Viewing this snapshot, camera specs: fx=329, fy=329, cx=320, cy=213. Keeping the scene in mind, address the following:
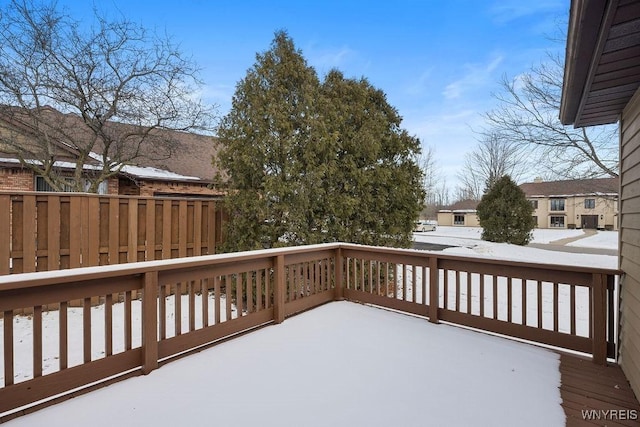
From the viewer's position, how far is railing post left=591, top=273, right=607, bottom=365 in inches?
114

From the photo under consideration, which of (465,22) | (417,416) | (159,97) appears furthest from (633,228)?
(159,97)

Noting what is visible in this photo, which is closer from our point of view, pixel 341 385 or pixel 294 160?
pixel 341 385

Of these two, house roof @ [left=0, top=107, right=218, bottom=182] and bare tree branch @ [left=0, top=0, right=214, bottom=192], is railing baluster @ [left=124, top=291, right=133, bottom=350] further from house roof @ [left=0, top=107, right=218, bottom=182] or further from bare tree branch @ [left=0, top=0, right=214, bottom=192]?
bare tree branch @ [left=0, top=0, right=214, bottom=192]

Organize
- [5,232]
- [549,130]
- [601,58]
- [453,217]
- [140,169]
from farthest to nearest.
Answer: [453,217], [549,130], [140,169], [5,232], [601,58]

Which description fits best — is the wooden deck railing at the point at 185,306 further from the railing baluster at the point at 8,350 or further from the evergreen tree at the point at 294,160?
the evergreen tree at the point at 294,160

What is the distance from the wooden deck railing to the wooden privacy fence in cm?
85

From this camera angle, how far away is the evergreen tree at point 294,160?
5348mm

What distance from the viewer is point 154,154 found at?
32.3 ft

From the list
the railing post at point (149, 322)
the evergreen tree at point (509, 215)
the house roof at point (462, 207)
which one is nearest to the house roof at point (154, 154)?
the railing post at point (149, 322)

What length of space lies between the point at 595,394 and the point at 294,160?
14.5 feet

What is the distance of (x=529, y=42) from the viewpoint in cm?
1074

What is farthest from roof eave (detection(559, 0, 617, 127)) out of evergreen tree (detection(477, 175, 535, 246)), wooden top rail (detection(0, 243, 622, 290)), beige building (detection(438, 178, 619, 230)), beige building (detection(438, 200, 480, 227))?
beige building (detection(438, 200, 480, 227))

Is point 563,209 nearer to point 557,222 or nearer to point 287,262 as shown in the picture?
point 557,222

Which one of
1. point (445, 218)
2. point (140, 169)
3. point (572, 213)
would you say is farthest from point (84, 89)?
point (572, 213)
